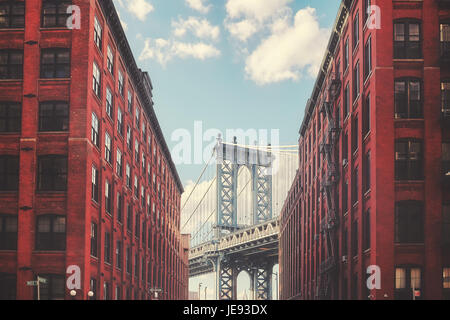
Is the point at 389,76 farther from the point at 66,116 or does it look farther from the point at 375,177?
the point at 66,116

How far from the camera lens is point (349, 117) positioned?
52.0 metres

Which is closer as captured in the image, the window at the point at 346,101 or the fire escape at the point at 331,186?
the window at the point at 346,101

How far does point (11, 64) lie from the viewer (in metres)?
46.0

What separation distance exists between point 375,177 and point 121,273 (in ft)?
78.4

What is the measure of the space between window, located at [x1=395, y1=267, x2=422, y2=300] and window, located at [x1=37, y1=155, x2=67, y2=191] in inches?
802

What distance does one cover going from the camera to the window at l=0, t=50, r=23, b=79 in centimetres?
4584

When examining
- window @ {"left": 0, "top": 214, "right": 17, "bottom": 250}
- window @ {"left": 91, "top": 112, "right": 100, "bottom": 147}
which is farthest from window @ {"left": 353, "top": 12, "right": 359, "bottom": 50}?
window @ {"left": 0, "top": 214, "right": 17, "bottom": 250}

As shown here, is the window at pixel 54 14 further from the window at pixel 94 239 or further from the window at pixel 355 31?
the window at pixel 355 31

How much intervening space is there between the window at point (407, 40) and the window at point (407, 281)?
12727 millimetres

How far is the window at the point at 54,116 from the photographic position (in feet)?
149

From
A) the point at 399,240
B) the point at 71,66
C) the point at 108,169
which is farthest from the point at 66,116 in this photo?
the point at 399,240

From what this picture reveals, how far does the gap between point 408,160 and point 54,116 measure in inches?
848

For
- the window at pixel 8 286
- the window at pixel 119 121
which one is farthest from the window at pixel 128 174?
the window at pixel 8 286

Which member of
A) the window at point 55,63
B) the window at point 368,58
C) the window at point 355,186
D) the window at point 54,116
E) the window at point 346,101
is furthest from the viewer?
the window at point 346,101
